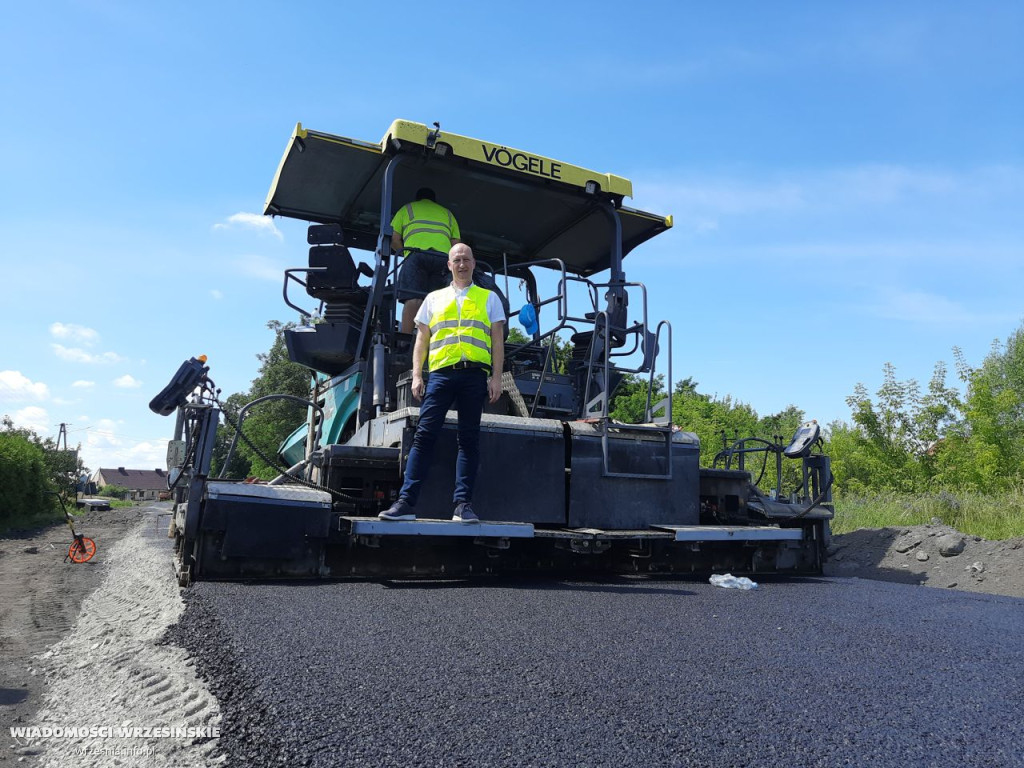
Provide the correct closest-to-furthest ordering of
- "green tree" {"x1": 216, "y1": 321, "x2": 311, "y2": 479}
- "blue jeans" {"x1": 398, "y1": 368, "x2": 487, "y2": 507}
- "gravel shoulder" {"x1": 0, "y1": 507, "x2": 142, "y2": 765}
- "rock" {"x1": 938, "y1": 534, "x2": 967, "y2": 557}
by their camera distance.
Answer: "gravel shoulder" {"x1": 0, "y1": 507, "x2": 142, "y2": 765} → "blue jeans" {"x1": 398, "y1": 368, "x2": 487, "y2": 507} → "rock" {"x1": 938, "y1": 534, "x2": 967, "y2": 557} → "green tree" {"x1": 216, "y1": 321, "x2": 311, "y2": 479}

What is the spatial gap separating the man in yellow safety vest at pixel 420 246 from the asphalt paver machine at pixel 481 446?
14 centimetres

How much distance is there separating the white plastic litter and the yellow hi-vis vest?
1.94 m

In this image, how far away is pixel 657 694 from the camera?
220 centimetres

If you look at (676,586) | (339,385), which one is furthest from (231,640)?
(339,385)

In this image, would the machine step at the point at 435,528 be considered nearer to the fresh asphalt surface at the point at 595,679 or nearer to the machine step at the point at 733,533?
the fresh asphalt surface at the point at 595,679

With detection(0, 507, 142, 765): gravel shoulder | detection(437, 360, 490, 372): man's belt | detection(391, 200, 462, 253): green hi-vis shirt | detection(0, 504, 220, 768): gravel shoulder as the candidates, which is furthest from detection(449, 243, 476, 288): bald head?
detection(0, 507, 142, 765): gravel shoulder

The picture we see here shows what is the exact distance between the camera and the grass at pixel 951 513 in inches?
375

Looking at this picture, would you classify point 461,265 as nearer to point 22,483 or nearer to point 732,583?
point 732,583

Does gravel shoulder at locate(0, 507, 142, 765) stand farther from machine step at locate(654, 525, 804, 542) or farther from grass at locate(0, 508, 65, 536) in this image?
grass at locate(0, 508, 65, 536)

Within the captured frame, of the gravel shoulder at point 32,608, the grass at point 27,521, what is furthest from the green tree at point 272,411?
the gravel shoulder at point 32,608

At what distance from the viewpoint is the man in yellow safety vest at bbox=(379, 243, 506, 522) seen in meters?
4.29

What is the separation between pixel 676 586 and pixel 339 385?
292 centimetres

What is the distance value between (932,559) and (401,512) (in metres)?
5.84

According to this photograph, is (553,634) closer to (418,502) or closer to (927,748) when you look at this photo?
(927,748)
